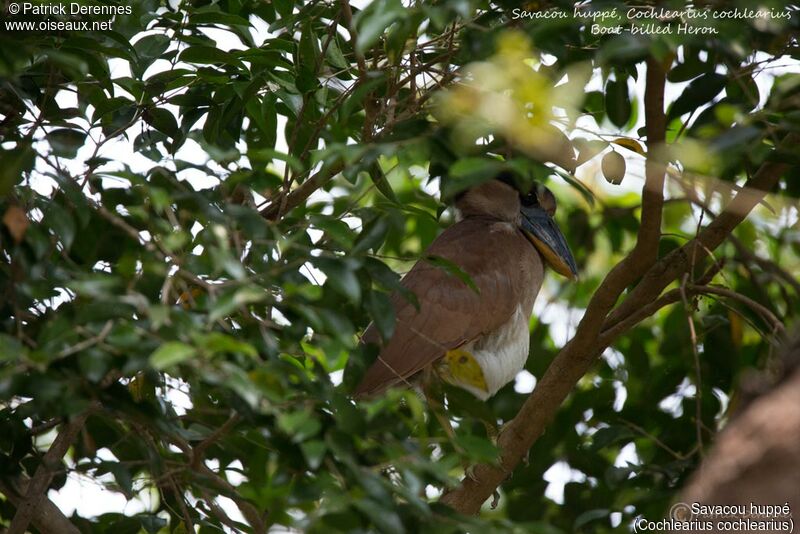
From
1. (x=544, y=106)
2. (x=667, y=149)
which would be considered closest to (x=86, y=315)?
(x=544, y=106)

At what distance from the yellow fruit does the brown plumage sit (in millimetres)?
1060

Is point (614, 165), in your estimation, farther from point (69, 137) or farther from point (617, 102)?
point (69, 137)

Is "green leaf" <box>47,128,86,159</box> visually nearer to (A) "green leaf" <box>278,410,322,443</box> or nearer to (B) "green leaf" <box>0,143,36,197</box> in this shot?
(B) "green leaf" <box>0,143,36,197</box>

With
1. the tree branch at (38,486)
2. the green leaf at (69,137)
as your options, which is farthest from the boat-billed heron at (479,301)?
the green leaf at (69,137)

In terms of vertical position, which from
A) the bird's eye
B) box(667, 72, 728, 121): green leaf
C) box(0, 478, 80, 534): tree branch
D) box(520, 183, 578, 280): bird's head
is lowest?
box(0, 478, 80, 534): tree branch

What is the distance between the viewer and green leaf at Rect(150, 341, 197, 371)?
71.1 inches

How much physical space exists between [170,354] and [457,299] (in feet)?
8.50

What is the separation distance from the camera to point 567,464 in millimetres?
4152

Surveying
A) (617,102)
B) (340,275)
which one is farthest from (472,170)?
(617,102)

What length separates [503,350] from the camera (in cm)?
439

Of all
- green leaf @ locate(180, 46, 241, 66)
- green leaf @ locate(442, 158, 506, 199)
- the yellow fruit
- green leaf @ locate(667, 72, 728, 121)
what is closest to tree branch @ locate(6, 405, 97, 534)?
green leaf @ locate(180, 46, 241, 66)

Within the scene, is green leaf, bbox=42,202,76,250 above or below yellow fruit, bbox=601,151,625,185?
below

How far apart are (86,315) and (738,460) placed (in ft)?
4.19

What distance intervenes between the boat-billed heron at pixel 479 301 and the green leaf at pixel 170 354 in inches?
82.2
